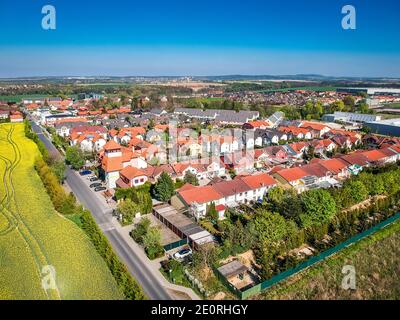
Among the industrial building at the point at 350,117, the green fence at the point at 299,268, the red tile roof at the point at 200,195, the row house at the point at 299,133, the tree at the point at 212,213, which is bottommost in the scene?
the green fence at the point at 299,268

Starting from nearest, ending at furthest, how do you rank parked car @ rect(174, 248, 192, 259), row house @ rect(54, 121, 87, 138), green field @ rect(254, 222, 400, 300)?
green field @ rect(254, 222, 400, 300) → parked car @ rect(174, 248, 192, 259) → row house @ rect(54, 121, 87, 138)

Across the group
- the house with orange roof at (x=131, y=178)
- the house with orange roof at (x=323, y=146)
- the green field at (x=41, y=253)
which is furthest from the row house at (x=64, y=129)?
the house with orange roof at (x=323, y=146)

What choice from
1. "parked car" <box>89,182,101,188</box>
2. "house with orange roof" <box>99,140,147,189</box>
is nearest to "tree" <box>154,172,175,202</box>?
"house with orange roof" <box>99,140,147,189</box>

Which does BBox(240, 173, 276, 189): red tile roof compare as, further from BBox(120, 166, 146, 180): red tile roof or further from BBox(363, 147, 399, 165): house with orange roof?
BBox(363, 147, 399, 165): house with orange roof

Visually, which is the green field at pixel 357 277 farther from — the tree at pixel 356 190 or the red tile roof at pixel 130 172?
the red tile roof at pixel 130 172

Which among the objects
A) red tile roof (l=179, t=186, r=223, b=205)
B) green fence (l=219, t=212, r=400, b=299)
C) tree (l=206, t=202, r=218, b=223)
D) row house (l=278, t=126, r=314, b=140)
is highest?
row house (l=278, t=126, r=314, b=140)

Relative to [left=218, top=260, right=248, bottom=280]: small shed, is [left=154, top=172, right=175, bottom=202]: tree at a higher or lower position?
higher

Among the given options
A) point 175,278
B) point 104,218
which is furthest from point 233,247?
point 104,218
